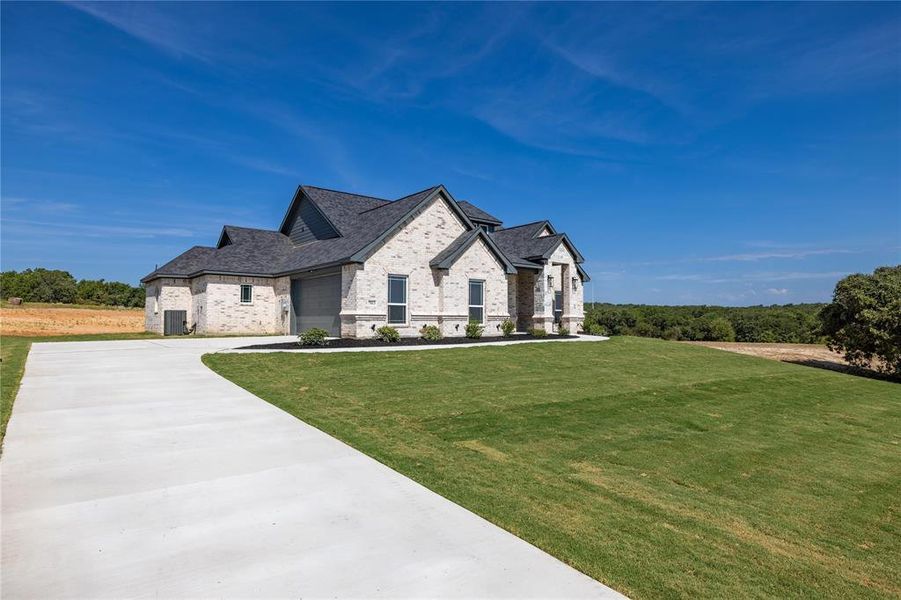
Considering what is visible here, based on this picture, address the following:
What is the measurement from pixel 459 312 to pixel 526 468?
57.0ft

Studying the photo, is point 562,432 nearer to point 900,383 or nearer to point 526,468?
point 526,468

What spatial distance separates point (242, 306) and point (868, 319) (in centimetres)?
3045

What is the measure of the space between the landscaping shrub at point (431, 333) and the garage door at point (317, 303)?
3855 millimetres

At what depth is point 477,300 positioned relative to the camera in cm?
2447

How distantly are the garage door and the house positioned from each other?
54 millimetres

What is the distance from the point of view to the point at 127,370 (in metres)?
12.3

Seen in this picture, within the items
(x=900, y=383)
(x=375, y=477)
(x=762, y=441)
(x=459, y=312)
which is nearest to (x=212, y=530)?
(x=375, y=477)

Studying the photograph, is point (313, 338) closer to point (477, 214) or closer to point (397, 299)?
point (397, 299)

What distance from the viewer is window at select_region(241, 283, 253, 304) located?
1076 inches

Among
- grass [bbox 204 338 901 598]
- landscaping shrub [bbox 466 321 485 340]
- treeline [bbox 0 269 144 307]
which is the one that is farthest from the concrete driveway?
treeline [bbox 0 269 144 307]

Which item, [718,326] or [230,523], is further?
[718,326]

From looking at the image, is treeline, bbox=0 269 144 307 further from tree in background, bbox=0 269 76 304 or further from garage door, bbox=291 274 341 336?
garage door, bbox=291 274 341 336

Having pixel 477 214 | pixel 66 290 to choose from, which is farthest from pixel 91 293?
pixel 477 214

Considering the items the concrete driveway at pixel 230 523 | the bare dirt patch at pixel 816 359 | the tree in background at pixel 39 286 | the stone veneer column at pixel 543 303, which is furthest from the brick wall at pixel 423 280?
the tree in background at pixel 39 286
